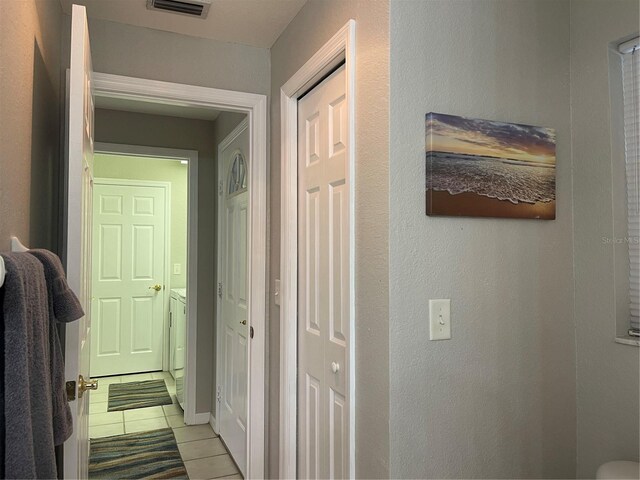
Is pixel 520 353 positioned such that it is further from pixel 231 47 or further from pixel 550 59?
pixel 231 47

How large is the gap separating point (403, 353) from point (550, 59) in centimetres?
115

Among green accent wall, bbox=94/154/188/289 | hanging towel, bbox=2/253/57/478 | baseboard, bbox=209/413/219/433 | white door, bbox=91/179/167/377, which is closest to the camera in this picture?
hanging towel, bbox=2/253/57/478

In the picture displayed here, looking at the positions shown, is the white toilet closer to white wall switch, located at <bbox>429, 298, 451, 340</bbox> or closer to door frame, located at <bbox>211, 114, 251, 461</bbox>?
white wall switch, located at <bbox>429, 298, 451, 340</bbox>

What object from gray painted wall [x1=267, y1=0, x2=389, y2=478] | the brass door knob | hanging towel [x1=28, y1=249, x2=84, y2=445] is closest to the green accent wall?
the brass door knob

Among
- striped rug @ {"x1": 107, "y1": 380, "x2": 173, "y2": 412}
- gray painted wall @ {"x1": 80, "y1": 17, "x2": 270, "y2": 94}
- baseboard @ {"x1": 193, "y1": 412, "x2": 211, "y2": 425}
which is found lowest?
striped rug @ {"x1": 107, "y1": 380, "x2": 173, "y2": 412}

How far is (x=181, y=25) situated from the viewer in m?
2.20

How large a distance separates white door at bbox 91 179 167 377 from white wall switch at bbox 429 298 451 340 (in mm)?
4378

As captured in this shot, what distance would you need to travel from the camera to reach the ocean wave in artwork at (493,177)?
4.62 ft

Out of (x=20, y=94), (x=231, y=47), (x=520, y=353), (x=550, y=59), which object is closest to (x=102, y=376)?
(x=231, y=47)

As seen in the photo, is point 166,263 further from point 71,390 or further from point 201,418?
point 71,390

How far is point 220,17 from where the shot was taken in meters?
2.13

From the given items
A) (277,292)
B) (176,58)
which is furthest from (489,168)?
(176,58)

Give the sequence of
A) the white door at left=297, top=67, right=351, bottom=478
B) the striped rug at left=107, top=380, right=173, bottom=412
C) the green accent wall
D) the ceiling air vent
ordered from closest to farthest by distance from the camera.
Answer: the white door at left=297, top=67, right=351, bottom=478
the ceiling air vent
the striped rug at left=107, top=380, right=173, bottom=412
the green accent wall

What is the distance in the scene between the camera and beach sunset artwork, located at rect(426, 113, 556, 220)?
141 cm
